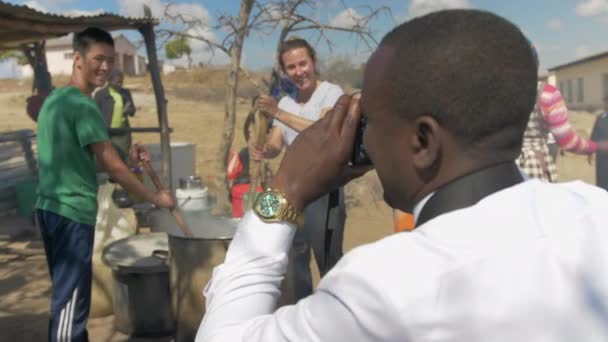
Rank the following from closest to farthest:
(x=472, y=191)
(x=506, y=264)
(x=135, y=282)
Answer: (x=506, y=264) < (x=472, y=191) < (x=135, y=282)

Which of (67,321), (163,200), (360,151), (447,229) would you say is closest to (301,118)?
(163,200)

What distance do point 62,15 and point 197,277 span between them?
2.92 m

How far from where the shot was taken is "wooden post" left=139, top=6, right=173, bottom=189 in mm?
6008

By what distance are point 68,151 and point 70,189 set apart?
203 millimetres

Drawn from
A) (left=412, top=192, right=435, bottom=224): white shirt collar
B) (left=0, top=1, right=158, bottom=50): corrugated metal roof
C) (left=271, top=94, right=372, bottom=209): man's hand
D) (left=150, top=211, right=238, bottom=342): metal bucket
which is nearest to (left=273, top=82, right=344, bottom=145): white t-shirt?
(left=150, top=211, right=238, bottom=342): metal bucket

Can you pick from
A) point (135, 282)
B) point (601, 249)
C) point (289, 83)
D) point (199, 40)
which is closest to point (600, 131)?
point (289, 83)

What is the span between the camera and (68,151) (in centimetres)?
324

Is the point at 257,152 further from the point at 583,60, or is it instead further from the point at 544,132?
the point at 583,60

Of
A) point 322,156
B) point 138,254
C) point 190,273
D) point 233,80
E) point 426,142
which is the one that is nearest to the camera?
point 426,142

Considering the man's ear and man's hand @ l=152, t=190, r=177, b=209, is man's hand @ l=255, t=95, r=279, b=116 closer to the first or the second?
man's hand @ l=152, t=190, r=177, b=209

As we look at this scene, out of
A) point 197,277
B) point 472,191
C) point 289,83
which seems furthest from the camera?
point 289,83

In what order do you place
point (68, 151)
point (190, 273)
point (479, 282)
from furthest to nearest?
1. point (190, 273)
2. point (68, 151)
3. point (479, 282)

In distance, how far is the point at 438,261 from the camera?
2.74ft

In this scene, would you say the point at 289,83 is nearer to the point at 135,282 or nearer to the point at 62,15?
the point at 135,282
